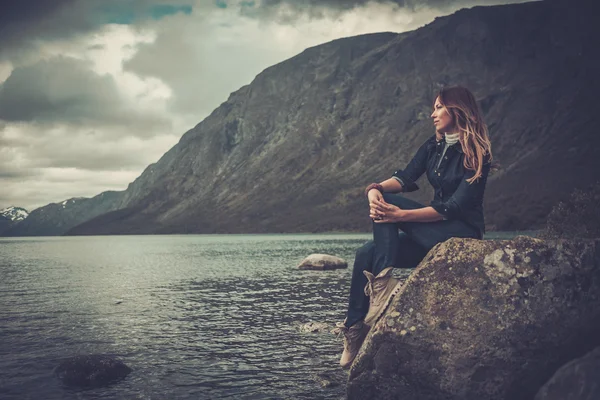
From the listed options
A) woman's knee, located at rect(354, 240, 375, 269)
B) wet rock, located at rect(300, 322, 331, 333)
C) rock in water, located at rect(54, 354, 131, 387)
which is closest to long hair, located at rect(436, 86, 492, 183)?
woman's knee, located at rect(354, 240, 375, 269)

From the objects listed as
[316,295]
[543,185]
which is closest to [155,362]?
[316,295]

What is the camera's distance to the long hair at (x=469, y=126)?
6.66m

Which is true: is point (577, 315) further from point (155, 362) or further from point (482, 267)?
point (155, 362)

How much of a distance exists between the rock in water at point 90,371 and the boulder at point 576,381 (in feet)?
27.4

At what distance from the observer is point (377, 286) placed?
7066 mm

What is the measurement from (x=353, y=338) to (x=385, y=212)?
2191 mm

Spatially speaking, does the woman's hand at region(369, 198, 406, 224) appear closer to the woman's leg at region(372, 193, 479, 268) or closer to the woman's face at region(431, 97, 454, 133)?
the woman's leg at region(372, 193, 479, 268)

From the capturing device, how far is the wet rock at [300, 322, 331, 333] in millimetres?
15482

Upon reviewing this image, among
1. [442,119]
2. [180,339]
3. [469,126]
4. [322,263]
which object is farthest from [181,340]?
→ [322,263]

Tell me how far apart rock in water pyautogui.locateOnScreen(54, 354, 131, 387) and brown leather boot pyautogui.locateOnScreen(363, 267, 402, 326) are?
6.35 m

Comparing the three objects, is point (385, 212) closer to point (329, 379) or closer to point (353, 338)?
point (353, 338)

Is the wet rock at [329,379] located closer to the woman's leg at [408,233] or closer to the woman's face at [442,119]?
the woman's leg at [408,233]

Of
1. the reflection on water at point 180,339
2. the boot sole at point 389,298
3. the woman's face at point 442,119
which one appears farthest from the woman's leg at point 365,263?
the reflection on water at point 180,339

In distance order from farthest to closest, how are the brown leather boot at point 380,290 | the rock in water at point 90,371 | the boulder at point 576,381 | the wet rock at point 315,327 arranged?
the wet rock at point 315,327, the rock in water at point 90,371, the brown leather boot at point 380,290, the boulder at point 576,381
